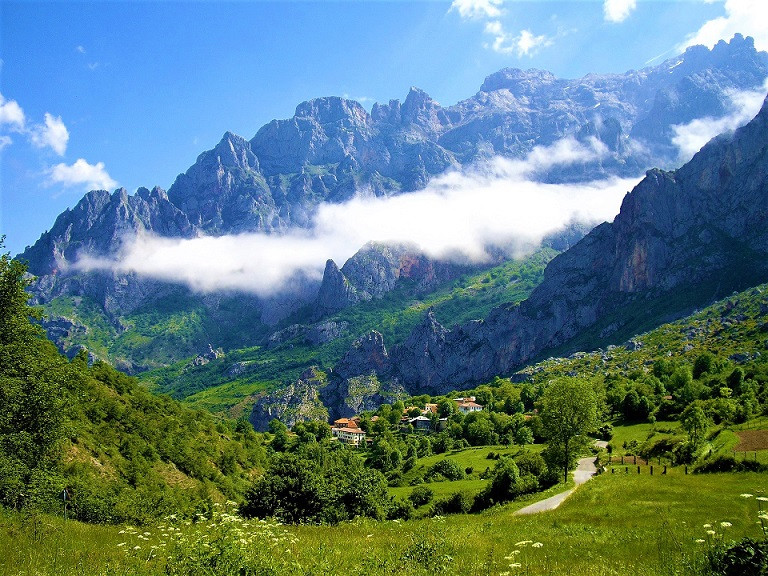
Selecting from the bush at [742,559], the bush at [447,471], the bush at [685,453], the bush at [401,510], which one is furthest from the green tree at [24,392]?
the bush at [447,471]

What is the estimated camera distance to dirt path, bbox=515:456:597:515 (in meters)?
38.9

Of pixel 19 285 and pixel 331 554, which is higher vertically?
pixel 19 285

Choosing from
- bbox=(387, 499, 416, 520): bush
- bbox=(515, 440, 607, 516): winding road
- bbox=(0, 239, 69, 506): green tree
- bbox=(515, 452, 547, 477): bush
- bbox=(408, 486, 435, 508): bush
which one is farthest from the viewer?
bbox=(408, 486, 435, 508): bush

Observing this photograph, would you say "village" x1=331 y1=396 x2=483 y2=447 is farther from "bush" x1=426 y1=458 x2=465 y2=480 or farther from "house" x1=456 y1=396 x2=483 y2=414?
"bush" x1=426 y1=458 x2=465 y2=480

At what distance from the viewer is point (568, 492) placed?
146ft

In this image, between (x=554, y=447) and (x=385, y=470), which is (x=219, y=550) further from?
(x=385, y=470)

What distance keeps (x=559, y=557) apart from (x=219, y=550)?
35.7ft

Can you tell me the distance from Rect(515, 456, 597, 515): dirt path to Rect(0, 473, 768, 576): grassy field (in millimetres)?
12166

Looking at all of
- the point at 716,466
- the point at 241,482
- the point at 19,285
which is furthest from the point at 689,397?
the point at 19,285

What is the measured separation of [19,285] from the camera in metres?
28.7

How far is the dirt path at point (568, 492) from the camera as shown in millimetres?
38906

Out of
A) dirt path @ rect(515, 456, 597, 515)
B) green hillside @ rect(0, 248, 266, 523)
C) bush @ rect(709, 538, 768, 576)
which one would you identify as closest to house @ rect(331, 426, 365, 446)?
green hillside @ rect(0, 248, 266, 523)

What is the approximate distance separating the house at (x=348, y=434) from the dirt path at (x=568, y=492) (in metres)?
94.8

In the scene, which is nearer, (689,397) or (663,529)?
(663,529)
